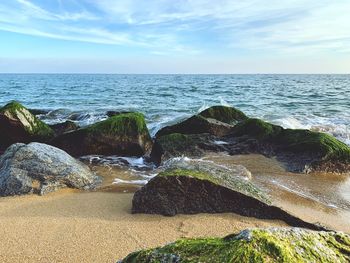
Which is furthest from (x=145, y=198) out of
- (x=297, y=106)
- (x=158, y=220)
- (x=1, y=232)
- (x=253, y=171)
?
(x=297, y=106)

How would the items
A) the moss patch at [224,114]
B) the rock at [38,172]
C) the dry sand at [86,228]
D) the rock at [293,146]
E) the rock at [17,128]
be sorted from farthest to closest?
1. the moss patch at [224,114]
2. the rock at [17,128]
3. the rock at [293,146]
4. the rock at [38,172]
5. the dry sand at [86,228]

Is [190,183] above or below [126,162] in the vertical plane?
above

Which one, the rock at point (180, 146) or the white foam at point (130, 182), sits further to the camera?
the rock at point (180, 146)

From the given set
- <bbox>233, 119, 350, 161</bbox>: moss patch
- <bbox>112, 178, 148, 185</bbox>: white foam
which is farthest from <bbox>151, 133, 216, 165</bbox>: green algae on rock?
<bbox>112, 178, 148, 185</bbox>: white foam

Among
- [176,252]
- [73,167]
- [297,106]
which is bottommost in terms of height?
[297,106]

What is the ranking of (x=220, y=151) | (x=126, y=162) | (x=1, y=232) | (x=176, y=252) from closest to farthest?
1. (x=176, y=252)
2. (x=1, y=232)
3. (x=126, y=162)
4. (x=220, y=151)

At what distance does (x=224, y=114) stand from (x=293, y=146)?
4.19 metres

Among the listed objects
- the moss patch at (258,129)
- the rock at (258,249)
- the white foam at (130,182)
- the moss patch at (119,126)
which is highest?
the rock at (258,249)

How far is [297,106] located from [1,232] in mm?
20163

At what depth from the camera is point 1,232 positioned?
442cm

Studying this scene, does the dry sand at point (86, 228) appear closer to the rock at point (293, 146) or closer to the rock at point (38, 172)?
the rock at point (38, 172)

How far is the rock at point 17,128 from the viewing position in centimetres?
954

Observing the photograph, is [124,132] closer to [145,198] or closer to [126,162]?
[126,162]

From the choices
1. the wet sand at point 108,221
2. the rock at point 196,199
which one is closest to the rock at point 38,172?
the wet sand at point 108,221
